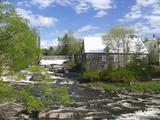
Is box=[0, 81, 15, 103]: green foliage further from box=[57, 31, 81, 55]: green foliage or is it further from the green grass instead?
box=[57, 31, 81, 55]: green foliage

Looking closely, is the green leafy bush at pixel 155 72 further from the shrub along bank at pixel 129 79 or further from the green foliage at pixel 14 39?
the green foliage at pixel 14 39

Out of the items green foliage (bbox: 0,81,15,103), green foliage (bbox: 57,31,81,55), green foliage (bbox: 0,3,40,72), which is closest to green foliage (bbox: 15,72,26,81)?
green foliage (bbox: 0,3,40,72)

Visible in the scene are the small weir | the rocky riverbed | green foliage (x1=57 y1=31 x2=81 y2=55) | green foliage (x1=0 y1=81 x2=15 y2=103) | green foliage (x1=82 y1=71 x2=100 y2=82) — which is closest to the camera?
green foliage (x1=0 y1=81 x2=15 y2=103)

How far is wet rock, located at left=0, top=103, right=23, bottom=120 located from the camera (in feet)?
96.0

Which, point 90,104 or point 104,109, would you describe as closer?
point 104,109

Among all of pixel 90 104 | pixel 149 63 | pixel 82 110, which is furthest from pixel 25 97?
pixel 149 63

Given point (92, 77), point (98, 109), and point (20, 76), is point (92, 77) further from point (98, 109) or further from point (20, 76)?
point (20, 76)

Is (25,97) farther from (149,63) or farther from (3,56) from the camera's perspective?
(149,63)

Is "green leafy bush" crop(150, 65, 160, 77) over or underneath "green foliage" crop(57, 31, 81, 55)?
underneath

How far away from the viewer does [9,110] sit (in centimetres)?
3222

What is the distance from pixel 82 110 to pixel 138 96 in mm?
15856

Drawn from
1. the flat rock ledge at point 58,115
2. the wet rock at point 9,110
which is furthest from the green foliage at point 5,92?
the flat rock ledge at point 58,115

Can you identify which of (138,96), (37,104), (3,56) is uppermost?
(3,56)

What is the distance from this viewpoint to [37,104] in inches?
896
